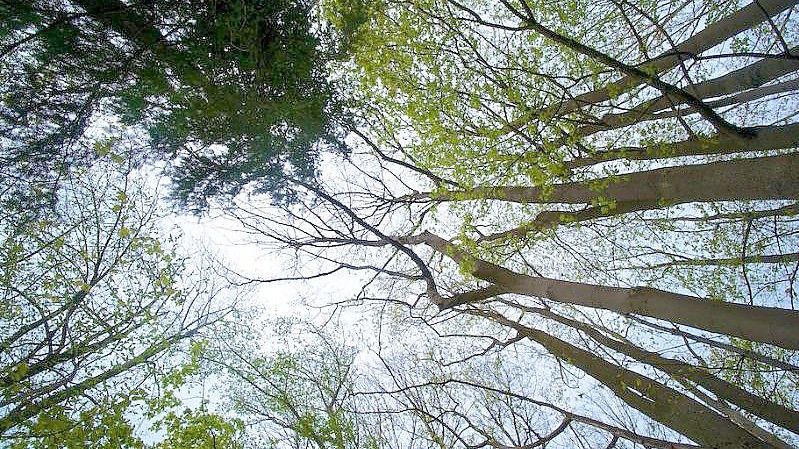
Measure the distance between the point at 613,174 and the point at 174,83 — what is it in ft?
9.20

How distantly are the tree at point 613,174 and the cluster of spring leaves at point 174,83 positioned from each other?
527 millimetres

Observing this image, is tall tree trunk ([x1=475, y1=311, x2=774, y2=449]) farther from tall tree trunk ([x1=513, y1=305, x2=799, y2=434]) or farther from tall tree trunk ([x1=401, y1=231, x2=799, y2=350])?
tall tree trunk ([x1=401, y1=231, x2=799, y2=350])

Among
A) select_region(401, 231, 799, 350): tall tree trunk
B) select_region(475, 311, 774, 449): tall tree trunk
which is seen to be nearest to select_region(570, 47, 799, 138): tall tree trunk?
select_region(401, 231, 799, 350): tall tree trunk

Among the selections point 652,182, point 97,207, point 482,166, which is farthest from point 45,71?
point 652,182

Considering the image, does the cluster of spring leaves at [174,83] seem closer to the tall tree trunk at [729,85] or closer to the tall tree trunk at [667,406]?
the tall tree trunk at [729,85]

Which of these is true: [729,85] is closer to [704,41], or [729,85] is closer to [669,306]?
[704,41]

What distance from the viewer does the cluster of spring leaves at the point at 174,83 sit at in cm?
268

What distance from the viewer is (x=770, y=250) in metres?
4.20

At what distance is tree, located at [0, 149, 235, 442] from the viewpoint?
2.66 metres

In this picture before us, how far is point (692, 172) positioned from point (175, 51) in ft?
10.1

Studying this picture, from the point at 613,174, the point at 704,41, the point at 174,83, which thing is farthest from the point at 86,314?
the point at 704,41

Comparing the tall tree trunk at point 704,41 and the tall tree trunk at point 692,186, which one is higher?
the tall tree trunk at point 704,41

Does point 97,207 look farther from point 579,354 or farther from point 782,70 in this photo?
point 782,70

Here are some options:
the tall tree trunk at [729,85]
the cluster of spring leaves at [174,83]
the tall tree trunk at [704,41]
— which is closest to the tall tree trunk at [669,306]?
the tall tree trunk at [729,85]
